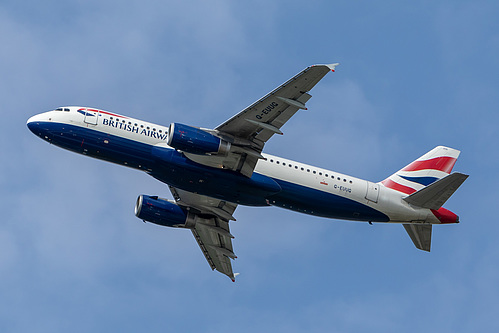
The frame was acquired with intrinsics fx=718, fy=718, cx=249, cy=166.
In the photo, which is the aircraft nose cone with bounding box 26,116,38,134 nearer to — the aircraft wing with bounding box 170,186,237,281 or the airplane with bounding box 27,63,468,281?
the airplane with bounding box 27,63,468,281

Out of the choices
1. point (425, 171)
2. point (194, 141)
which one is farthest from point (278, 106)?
point (425, 171)

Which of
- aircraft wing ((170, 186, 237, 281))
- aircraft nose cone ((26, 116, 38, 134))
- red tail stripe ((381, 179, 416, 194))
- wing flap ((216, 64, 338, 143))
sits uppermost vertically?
wing flap ((216, 64, 338, 143))

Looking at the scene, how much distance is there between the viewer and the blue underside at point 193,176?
5412cm

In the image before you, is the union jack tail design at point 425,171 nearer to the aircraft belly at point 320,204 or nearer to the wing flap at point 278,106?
the aircraft belly at point 320,204

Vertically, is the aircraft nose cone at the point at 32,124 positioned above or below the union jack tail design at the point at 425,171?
below

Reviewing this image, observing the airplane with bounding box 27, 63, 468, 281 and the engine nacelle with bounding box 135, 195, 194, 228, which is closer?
the airplane with bounding box 27, 63, 468, 281

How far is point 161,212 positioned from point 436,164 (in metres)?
24.8

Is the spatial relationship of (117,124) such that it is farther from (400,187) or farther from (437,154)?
(437,154)

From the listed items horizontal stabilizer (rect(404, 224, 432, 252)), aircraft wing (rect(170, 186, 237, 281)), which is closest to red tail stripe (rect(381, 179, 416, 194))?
horizontal stabilizer (rect(404, 224, 432, 252))

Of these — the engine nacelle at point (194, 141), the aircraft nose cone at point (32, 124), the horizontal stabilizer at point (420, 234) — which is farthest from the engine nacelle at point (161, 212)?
the horizontal stabilizer at point (420, 234)

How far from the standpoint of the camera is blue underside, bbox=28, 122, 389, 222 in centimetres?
5412

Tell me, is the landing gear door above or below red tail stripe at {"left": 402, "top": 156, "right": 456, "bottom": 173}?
below

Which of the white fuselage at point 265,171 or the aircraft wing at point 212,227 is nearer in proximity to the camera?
the white fuselage at point 265,171

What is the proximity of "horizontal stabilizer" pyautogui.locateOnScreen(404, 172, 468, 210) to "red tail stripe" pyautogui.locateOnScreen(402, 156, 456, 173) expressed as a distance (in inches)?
210
